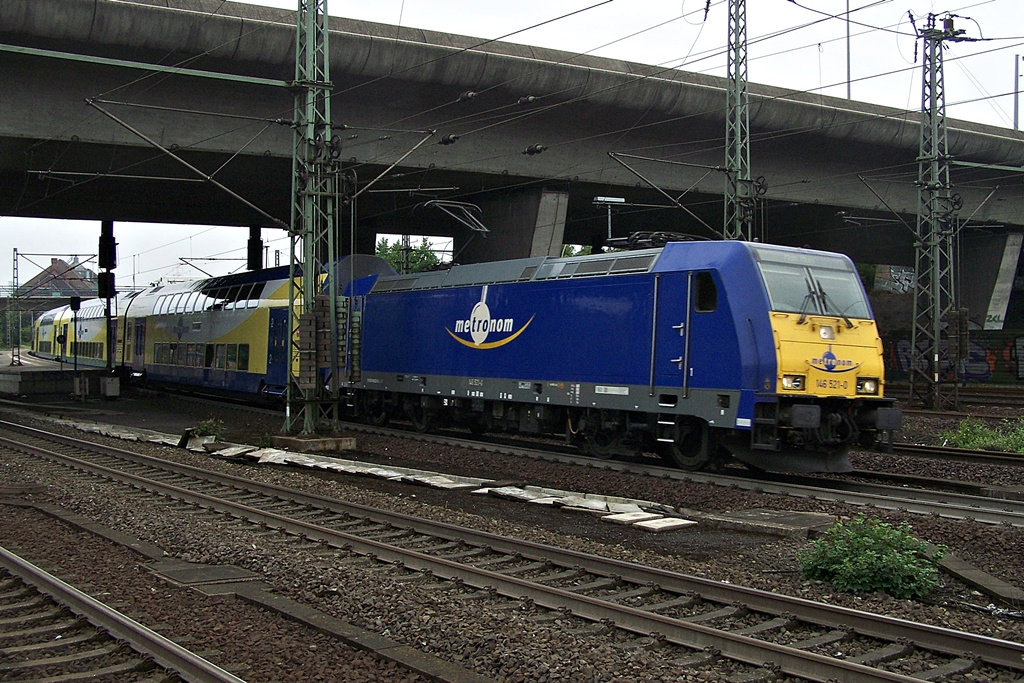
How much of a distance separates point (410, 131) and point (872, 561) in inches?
542

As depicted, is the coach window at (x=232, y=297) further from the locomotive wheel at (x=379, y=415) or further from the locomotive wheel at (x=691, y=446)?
the locomotive wheel at (x=691, y=446)

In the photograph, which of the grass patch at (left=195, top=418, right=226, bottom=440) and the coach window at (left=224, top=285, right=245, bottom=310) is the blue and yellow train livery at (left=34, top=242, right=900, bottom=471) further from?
the coach window at (left=224, top=285, right=245, bottom=310)

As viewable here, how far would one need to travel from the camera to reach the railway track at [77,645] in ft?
18.0

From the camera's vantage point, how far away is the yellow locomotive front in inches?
519

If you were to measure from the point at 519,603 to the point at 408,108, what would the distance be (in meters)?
21.1

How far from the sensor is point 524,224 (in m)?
29.5

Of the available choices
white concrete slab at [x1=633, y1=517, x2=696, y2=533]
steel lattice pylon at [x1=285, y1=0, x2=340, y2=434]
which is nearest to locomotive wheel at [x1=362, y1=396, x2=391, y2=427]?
steel lattice pylon at [x1=285, y1=0, x2=340, y2=434]

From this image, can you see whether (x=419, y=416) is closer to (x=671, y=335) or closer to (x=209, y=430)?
(x=209, y=430)

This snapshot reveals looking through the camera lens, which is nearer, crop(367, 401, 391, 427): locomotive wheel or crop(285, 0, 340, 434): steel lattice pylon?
crop(285, 0, 340, 434): steel lattice pylon

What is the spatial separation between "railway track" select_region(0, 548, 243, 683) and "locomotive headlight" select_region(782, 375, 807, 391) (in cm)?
926

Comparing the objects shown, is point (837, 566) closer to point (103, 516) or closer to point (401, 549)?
point (401, 549)

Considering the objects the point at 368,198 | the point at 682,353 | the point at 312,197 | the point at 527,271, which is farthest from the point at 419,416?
the point at 368,198

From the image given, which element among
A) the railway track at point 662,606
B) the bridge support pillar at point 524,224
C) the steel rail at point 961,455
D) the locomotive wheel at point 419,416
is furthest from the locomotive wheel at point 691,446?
the bridge support pillar at point 524,224

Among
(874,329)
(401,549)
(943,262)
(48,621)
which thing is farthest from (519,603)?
(943,262)
